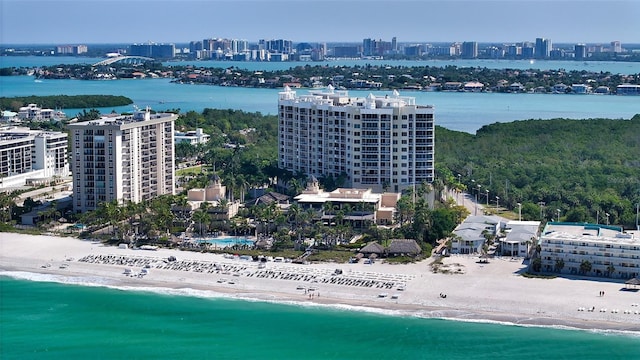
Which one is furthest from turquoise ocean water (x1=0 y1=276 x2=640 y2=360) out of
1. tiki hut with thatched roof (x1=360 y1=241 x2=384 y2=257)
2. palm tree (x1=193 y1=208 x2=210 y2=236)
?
palm tree (x1=193 y1=208 x2=210 y2=236)

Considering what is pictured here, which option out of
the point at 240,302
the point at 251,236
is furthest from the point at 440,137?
the point at 240,302

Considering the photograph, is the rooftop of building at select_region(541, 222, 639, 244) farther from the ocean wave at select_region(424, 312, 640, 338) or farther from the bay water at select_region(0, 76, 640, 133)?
the bay water at select_region(0, 76, 640, 133)

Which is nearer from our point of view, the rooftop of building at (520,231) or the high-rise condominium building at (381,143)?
the rooftop of building at (520,231)

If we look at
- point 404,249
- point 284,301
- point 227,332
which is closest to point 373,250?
point 404,249

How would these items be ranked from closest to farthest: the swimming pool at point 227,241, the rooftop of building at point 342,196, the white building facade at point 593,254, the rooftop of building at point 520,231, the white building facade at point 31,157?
the white building facade at point 593,254 < the rooftop of building at point 520,231 < the swimming pool at point 227,241 < the rooftop of building at point 342,196 < the white building facade at point 31,157

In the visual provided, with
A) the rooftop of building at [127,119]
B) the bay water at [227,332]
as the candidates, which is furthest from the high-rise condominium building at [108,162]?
the bay water at [227,332]

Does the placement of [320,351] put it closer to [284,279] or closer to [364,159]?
[284,279]

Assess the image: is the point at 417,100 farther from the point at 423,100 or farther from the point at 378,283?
the point at 378,283

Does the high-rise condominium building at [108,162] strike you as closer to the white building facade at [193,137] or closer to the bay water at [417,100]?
the white building facade at [193,137]
